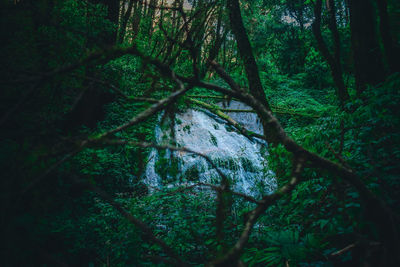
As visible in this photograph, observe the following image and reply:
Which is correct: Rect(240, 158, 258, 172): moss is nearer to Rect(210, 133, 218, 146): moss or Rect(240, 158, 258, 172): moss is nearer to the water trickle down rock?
the water trickle down rock

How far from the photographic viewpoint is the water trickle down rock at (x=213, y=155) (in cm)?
566

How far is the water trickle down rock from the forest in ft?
0.15

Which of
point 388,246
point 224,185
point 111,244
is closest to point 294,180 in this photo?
point 224,185

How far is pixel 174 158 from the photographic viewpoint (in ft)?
6.23

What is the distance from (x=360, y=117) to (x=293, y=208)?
1.96m

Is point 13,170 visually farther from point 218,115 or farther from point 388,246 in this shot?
point 218,115

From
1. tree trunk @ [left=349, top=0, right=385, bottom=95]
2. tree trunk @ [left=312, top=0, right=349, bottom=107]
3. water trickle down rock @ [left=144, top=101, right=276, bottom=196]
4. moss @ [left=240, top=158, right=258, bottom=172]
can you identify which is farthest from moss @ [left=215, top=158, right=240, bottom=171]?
tree trunk @ [left=349, top=0, right=385, bottom=95]

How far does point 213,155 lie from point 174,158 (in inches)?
171

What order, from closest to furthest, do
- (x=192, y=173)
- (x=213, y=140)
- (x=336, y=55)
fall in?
(x=336, y=55) → (x=192, y=173) → (x=213, y=140)

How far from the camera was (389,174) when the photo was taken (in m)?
2.61

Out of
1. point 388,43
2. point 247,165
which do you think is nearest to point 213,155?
point 247,165

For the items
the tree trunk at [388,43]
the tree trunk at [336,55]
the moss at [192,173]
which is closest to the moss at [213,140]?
the moss at [192,173]

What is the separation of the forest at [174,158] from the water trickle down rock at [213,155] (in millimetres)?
46

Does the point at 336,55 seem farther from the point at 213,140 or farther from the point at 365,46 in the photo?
the point at 213,140
